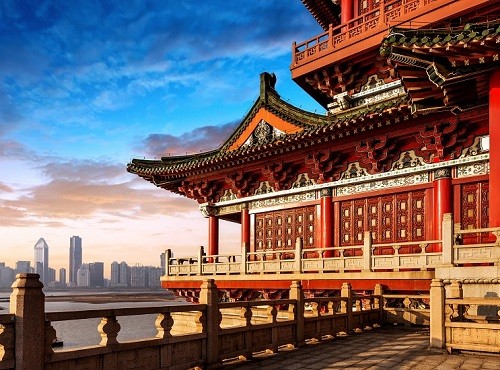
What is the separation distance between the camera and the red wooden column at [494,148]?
1125 centimetres

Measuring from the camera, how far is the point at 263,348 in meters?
9.34

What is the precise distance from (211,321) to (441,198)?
9.42 meters

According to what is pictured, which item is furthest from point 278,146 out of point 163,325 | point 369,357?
point 163,325

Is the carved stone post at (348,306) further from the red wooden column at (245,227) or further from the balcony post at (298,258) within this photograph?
the red wooden column at (245,227)

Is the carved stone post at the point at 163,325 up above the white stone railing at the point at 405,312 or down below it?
above

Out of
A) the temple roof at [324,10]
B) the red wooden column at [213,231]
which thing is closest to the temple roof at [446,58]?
the red wooden column at [213,231]

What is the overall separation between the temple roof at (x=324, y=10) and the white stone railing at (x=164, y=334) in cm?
1608

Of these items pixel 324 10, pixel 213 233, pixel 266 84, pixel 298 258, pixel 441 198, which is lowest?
pixel 298 258

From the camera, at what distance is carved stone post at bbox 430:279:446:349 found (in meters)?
9.31

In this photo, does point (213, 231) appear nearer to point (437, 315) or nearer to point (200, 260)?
point (200, 260)

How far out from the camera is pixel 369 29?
1780cm

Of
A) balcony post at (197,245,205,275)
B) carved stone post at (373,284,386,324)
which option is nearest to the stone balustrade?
carved stone post at (373,284,386,324)

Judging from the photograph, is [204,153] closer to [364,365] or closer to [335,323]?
[335,323]

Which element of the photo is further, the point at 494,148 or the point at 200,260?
the point at 200,260
